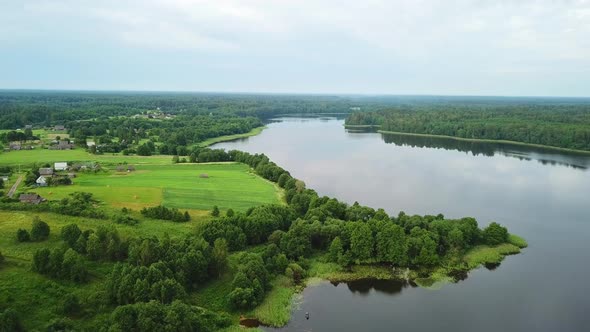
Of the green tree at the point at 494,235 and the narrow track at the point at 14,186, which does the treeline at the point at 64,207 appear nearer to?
the narrow track at the point at 14,186

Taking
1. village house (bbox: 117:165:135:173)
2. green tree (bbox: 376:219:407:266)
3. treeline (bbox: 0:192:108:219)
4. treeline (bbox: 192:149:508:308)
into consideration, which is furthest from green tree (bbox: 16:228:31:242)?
village house (bbox: 117:165:135:173)

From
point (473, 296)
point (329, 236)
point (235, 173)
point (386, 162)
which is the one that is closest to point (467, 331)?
point (473, 296)

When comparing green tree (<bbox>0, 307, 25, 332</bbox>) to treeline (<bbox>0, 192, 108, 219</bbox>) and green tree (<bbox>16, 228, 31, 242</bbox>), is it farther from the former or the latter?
treeline (<bbox>0, 192, 108, 219</bbox>)

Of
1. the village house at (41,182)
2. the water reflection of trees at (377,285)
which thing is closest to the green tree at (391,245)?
the water reflection of trees at (377,285)

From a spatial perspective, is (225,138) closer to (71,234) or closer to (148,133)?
(148,133)

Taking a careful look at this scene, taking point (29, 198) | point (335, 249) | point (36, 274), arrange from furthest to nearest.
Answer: point (29, 198) < point (335, 249) < point (36, 274)

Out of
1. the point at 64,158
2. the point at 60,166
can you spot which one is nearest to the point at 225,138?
the point at 64,158

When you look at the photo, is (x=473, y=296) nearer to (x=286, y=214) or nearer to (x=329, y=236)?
(x=329, y=236)
